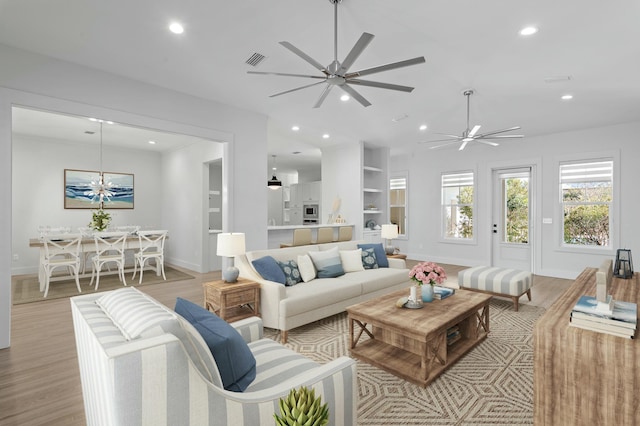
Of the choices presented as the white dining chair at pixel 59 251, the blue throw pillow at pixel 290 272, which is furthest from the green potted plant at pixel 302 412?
the white dining chair at pixel 59 251

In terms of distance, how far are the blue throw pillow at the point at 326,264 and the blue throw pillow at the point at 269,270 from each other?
595 mm

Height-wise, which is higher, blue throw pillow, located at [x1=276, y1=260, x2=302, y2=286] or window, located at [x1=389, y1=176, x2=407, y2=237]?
window, located at [x1=389, y1=176, x2=407, y2=237]

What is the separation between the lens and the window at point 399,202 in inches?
343

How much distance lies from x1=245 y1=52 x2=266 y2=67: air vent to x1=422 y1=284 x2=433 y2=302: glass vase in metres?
2.85

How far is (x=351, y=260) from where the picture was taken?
4438 mm

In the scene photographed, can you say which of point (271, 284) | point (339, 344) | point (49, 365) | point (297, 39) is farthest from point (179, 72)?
point (339, 344)

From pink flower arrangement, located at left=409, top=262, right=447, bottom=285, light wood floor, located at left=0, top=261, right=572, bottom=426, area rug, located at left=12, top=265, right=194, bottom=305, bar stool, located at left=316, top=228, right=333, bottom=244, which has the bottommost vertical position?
light wood floor, located at left=0, top=261, right=572, bottom=426

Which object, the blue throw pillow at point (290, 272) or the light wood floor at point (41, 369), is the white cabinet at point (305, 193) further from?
the blue throw pillow at point (290, 272)

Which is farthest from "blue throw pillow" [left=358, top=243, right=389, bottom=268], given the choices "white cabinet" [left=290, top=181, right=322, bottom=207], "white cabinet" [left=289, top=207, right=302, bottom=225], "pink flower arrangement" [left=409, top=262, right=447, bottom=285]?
"white cabinet" [left=289, top=207, right=302, bottom=225]

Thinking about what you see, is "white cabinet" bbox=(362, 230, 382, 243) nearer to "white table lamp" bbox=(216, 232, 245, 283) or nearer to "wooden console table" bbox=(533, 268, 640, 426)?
"white table lamp" bbox=(216, 232, 245, 283)

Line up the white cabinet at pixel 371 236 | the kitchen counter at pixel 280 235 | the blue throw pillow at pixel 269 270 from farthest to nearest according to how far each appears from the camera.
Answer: the white cabinet at pixel 371 236
the kitchen counter at pixel 280 235
the blue throw pillow at pixel 269 270

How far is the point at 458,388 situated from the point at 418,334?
50cm

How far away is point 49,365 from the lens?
272 centimetres

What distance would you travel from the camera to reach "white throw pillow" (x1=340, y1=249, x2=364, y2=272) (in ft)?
14.5
